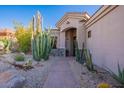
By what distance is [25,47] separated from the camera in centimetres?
2094

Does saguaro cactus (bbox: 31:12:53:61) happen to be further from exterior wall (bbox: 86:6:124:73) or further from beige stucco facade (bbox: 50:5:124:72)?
exterior wall (bbox: 86:6:124:73)

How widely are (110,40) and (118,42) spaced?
1243 mm

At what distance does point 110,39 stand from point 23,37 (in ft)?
42.0

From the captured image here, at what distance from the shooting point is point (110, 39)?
10.8 metres

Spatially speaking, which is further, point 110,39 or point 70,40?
point 70,40

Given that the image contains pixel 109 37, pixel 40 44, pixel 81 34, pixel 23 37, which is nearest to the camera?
pixel 109 37

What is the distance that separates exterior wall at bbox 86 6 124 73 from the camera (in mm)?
9266

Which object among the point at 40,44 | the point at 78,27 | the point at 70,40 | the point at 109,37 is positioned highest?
the point at 78,27

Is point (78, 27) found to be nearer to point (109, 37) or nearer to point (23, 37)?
point (23, 37)

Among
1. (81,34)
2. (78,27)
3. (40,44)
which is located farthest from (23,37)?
(40,44)

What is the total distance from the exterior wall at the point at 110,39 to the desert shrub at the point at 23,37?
9411 mm
